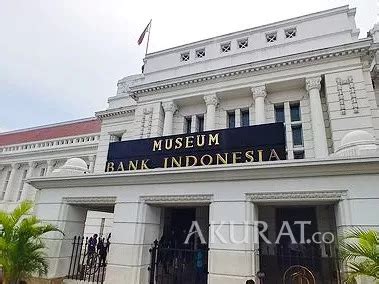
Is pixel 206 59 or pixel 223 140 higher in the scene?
pixel 206 59

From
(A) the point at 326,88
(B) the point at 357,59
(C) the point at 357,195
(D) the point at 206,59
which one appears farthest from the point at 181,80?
(C) the point at 357,195

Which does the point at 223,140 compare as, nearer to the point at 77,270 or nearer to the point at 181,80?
the point at 77,270

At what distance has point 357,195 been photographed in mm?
6566

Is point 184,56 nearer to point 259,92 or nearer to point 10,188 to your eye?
point 259,92

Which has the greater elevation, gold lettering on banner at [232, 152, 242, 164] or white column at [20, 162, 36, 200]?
white column at [20, 162, 36, 200]

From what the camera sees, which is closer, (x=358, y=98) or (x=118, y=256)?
(x=118, y=256)

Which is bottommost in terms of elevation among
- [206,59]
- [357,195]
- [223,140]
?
[357,195]

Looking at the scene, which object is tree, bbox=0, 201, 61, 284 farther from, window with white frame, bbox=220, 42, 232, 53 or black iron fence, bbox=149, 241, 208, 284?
window with white frame, bbox=220, 42, 232, 53

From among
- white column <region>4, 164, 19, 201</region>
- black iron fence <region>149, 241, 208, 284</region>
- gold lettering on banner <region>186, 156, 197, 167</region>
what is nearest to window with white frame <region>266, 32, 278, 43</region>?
gold lettering on banner <region>186, 156, 197, 167</region>

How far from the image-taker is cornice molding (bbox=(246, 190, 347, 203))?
6.76 metres

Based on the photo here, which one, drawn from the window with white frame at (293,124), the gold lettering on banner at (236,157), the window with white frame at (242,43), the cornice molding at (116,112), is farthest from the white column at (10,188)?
the gold lettering on banner at (236,157)

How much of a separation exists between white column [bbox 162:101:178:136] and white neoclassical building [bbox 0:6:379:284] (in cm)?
7

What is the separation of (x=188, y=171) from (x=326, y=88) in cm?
1090

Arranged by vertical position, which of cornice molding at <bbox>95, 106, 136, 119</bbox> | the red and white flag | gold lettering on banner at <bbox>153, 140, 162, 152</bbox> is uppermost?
the red and white flag
